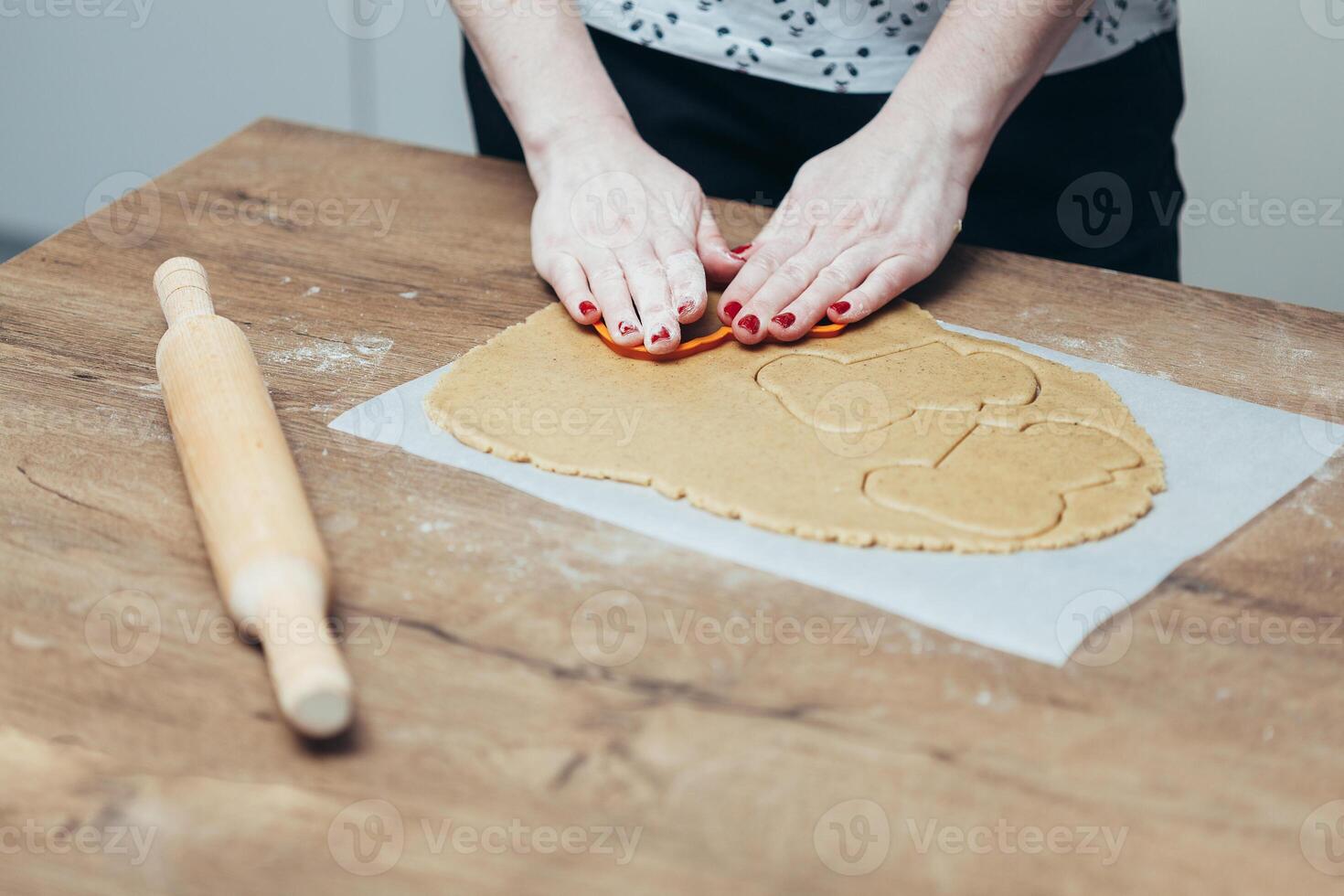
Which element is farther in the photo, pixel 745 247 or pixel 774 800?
pixel 745 247

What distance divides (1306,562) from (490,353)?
0.69 m

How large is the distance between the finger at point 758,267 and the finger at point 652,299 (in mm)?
62

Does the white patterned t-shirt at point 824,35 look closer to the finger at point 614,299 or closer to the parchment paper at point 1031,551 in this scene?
the finger at point 614,299

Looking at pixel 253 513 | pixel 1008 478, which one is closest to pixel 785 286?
pixel 1008 478

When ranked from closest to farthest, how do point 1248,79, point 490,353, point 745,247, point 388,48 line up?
point 490,353, point 745,247, point 1248,79, point 388,48

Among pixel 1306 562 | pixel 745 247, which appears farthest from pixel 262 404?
pixel 1306 562

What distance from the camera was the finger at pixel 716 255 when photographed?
121 centimetres

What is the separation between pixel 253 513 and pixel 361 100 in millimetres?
2450

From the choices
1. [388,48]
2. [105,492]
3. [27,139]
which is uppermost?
[105,492]

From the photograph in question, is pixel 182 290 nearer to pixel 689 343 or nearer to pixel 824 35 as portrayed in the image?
pixel 689 343

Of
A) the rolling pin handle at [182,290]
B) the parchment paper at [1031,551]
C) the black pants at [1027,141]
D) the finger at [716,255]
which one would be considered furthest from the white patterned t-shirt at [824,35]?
the rolling pin handle at [182,290]

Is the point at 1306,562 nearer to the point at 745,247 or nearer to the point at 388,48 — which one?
the point at 745,247

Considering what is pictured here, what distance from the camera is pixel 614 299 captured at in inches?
44.2

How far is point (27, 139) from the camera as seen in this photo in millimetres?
→ 3311
